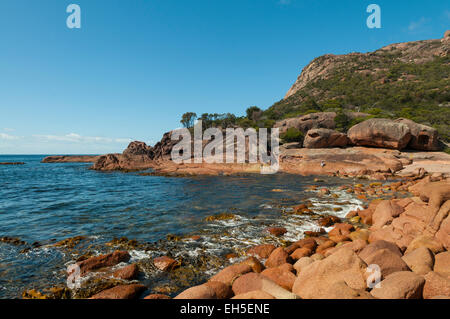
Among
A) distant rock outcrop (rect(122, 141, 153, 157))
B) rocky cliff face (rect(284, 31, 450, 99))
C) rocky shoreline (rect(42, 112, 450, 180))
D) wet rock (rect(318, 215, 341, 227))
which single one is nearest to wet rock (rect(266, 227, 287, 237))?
wet rock (rect(318, 215, 341, 227))

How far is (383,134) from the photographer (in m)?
30.0

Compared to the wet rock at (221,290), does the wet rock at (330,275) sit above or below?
above

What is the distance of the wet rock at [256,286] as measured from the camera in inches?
157

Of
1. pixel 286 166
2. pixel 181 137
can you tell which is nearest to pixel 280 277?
pixel 286 166

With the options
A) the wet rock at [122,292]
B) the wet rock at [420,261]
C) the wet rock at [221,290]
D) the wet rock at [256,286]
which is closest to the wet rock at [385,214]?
the wet rock at [420,261]

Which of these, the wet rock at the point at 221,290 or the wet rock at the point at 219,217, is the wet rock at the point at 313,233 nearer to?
the wet rock at the point at 219,217

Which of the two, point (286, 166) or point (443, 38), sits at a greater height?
point (443, 38)

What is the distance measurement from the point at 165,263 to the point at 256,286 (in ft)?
9.33

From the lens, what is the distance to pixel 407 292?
350 centimetres

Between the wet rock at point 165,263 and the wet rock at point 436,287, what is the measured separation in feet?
17.7

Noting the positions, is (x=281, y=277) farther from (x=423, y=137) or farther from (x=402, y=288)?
(x=423, y=137)

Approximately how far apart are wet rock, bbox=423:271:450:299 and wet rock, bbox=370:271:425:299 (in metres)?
0.10

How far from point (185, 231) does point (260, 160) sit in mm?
28629
